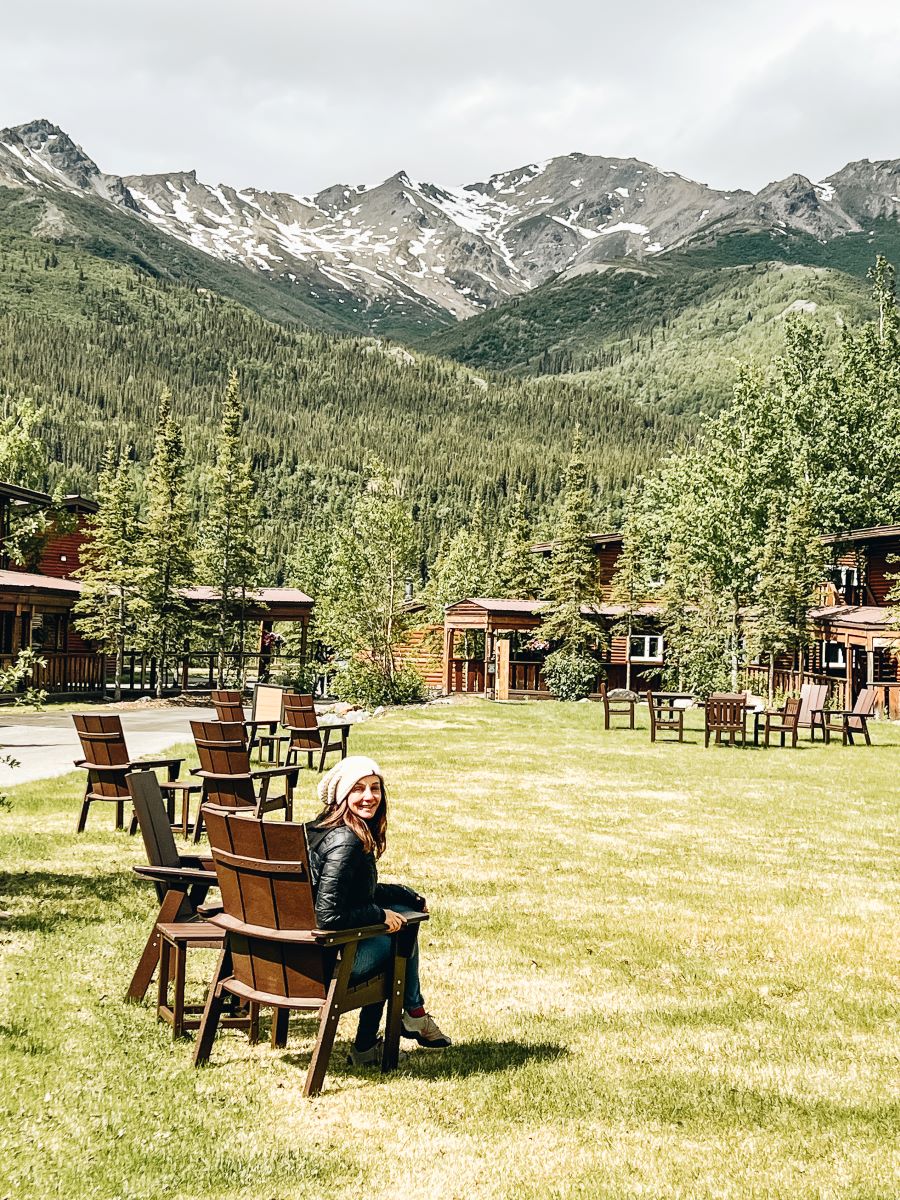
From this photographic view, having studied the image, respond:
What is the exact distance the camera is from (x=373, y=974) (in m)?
5.23

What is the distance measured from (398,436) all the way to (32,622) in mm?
140734

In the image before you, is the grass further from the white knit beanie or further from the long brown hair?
the white knit beanie

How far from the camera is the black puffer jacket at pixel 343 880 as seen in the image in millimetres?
4953

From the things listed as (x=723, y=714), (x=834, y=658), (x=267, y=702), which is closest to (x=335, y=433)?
(x=834, y=658)

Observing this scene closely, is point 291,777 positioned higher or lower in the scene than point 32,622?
lower

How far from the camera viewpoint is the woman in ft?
16.4

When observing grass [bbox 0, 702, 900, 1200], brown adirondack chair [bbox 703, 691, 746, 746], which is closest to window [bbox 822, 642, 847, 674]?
brown adirondack chair [bbox 703, 691, 746, 746]

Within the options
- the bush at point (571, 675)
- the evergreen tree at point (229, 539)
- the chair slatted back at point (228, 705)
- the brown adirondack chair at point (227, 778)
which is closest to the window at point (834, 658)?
the bush at point (571, 675)

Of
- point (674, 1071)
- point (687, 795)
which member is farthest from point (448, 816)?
point (674, 1071)

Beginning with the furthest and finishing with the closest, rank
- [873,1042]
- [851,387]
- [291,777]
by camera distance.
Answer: [851,387], [291,777], [873,1042]

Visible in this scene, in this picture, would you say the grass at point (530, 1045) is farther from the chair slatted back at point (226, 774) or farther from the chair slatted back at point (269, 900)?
the chair slatted back at point (226, 774)

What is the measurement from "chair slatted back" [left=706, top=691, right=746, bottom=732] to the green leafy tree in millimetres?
12549

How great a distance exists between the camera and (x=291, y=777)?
482 inches

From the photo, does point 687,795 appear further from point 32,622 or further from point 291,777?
point 32,622
